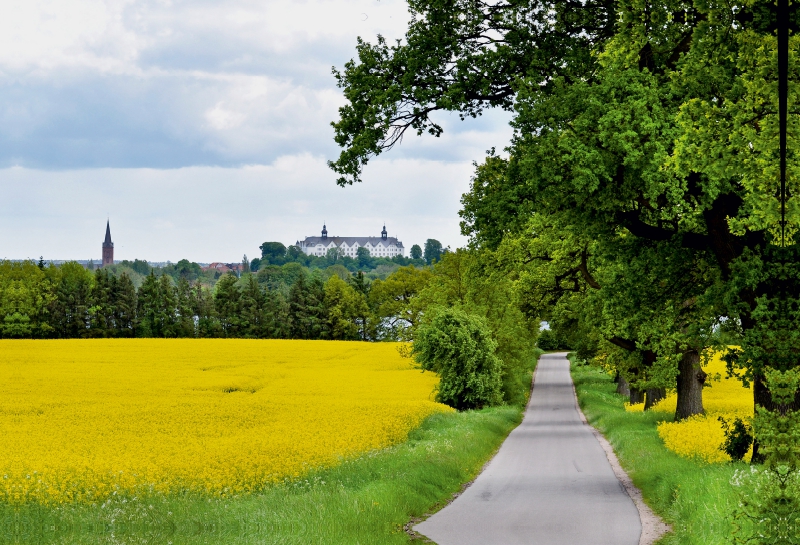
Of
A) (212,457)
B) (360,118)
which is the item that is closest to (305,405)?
(212,457)

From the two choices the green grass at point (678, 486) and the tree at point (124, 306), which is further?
the tree at point (124, 306)

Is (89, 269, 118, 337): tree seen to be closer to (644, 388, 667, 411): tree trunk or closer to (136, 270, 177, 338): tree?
(136, 270, 177, 338): tree

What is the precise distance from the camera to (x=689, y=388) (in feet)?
99.9

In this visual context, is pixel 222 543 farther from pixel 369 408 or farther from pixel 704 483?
pixel 369 408

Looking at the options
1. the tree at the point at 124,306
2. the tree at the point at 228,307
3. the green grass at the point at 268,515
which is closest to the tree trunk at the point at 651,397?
the green grass at the point at 268,515

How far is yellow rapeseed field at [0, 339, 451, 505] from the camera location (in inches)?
691

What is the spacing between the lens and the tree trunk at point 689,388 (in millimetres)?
30328

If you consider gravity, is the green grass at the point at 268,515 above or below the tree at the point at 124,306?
below

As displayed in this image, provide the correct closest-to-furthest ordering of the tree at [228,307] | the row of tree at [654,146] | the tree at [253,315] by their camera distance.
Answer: the row of tree at [654,146]
the tree at [253,315]
the tree at [228,307]

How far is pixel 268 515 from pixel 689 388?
21047mm

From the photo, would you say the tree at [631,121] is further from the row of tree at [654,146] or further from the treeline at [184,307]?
the treeline at [184,307]

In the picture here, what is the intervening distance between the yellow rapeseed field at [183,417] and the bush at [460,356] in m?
2.48

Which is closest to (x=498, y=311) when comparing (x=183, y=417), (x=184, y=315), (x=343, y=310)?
(x=183, y=417)

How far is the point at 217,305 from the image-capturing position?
11381cm
